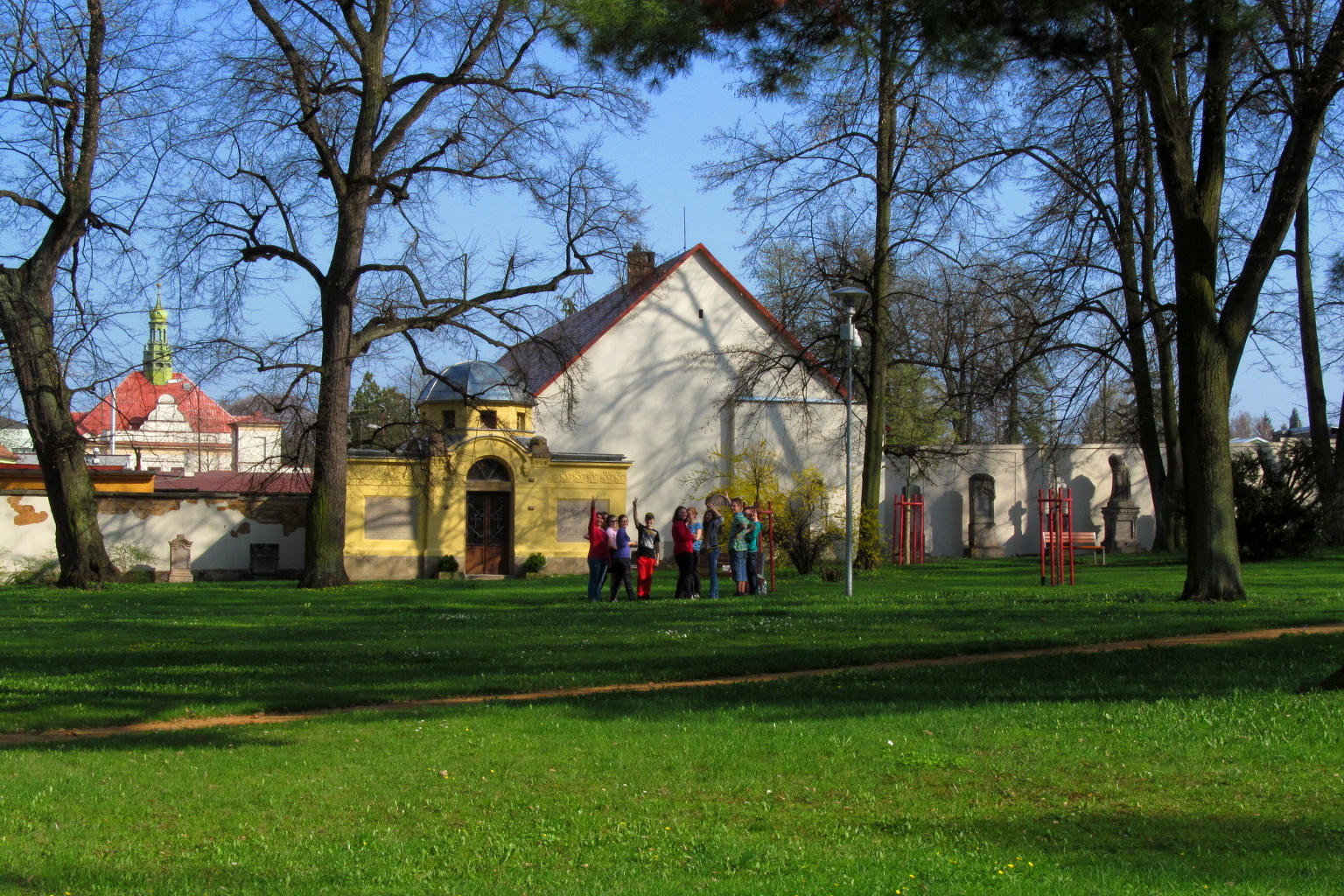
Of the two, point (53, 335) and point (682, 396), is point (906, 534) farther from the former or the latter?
point (53, 335)

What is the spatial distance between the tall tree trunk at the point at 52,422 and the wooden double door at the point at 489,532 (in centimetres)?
1250

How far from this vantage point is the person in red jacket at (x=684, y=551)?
72.4ft

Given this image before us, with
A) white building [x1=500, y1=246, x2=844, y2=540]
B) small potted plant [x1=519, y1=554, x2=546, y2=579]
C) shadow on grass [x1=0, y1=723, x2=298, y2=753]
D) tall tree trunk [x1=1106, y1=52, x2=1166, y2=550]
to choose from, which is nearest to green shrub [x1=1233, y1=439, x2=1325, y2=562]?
tall tree trunk [x1=1106, y1=52, x2=1166, y2=550]

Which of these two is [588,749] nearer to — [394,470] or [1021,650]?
[1021,650]

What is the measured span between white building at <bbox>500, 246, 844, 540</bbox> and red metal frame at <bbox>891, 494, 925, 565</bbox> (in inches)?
157

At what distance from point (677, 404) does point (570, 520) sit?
5789mm

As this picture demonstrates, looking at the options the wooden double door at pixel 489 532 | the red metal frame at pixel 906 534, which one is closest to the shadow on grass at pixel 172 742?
the red metal frame at pixel 906 534

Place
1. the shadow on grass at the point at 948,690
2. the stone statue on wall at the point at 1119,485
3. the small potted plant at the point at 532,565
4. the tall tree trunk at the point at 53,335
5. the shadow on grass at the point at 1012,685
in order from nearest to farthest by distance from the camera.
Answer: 1. the shadow on grass at the point at 948,690
2. the shadow on grass at the point at 1012,685
3. the tall tree trunk at the point at 53,335
4. the small potted plant at the point at 532,565
5. the stone statue on wall at the point at 1119,485

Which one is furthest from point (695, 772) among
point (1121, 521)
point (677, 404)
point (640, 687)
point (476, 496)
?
point (1121, 521)

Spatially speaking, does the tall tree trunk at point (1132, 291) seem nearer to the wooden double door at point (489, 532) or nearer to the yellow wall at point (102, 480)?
the wooden double door at point (489, 532)

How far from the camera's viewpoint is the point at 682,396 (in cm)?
4275

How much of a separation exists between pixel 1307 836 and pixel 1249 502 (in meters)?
25.9

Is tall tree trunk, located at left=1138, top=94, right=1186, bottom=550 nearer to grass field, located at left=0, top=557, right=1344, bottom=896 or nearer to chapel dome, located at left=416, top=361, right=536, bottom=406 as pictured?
grass field, located at left=0, top=557, right=1344, bottom=896

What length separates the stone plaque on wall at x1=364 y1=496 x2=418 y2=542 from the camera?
38.6m
